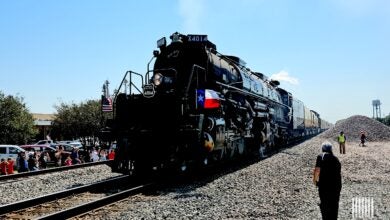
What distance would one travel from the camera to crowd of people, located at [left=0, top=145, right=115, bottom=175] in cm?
1812

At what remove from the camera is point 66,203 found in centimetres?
932

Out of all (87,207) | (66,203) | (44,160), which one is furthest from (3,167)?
(87,207)

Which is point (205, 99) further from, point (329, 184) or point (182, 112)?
point (329, 184)

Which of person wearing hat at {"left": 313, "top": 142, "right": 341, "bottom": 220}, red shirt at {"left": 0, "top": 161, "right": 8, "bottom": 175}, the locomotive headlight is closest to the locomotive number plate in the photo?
the locomotive headlight

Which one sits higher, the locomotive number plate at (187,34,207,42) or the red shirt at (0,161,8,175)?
the locomotive number plate at (187,34,207,42)

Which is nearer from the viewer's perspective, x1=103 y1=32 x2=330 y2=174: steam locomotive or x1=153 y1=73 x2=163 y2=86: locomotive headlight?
x1=103 y1=32 x2=330 y2=174: steam locomotive

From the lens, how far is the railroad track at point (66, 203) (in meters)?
7.91

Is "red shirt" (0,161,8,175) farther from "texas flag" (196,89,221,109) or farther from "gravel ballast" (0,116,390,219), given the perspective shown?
"texas flag" (196,89,221,109)

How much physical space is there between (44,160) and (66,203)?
45.0 feet

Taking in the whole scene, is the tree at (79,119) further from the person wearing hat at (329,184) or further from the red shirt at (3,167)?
the person wearing hat at (329,184)

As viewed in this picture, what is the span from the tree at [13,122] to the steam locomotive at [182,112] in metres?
34.1

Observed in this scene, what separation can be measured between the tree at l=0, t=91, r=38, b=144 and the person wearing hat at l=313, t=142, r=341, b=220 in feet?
140

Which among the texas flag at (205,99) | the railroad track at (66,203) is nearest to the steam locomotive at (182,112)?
the texas flag at (205,99)

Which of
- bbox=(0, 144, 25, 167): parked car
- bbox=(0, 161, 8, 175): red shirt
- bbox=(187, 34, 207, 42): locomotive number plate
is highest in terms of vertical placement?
bbox=(187, 34, 207, 42): locomotive number plate
